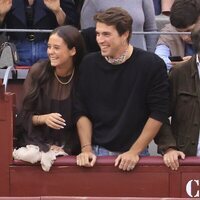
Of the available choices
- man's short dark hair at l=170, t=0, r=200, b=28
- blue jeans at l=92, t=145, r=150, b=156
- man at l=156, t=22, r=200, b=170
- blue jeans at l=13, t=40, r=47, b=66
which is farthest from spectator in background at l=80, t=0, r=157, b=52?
blue jeans at l=92, t=145, r=150, b=156

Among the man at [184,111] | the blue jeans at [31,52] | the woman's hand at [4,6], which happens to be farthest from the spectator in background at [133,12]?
the man at [184,111]

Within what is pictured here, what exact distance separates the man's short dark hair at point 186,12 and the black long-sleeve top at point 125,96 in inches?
22.0

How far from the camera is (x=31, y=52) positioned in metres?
6.27

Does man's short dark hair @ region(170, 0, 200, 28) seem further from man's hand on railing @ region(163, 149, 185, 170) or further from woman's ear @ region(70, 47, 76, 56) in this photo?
man's hand on railing @ region(163, 149, 185, 170)

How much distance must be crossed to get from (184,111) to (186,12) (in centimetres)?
81

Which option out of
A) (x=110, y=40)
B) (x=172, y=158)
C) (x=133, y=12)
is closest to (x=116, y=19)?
(x=110, y=40)

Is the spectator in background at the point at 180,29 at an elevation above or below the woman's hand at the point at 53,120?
above

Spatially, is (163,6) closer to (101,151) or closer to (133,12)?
(133,12)

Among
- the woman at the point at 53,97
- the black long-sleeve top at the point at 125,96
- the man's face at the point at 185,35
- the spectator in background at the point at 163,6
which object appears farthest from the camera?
the spectator in background at the point at 163,6

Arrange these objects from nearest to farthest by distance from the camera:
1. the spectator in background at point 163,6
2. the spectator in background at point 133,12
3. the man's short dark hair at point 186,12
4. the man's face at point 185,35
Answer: the man's short dark hair at point 186,12, the man's face at point 185,35, the spectator in background at point 133,12, the spectator in background at point 163,6

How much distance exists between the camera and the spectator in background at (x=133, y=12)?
6125 mm

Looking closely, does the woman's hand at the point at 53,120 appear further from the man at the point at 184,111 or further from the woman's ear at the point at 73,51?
the man at the point at 184,111

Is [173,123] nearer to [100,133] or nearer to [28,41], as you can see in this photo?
[100,133]

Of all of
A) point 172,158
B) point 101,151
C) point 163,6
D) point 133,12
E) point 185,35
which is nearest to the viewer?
point 172,158
